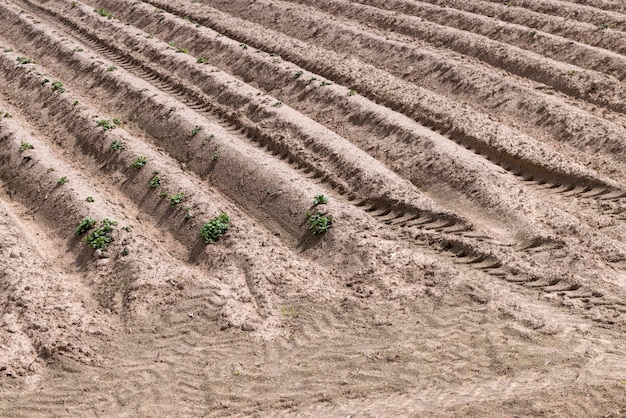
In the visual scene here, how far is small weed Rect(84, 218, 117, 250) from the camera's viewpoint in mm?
10414

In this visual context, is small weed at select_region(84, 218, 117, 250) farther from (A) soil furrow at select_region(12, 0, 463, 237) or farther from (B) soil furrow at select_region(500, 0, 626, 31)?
(B) soil furrow at select_region(500, 0, 626, 31)

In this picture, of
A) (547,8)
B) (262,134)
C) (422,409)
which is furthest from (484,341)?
(547,8)

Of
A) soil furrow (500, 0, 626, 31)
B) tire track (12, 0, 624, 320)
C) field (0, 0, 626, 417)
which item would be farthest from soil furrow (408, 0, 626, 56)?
tire track (12, 0, 624, 320)

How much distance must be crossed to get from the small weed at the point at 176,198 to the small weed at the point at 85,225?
1.49 metres

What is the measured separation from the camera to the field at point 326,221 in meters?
8.09

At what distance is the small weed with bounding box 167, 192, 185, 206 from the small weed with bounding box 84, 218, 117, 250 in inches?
51.6

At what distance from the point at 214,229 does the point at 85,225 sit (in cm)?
218

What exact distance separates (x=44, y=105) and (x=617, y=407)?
14.6 m

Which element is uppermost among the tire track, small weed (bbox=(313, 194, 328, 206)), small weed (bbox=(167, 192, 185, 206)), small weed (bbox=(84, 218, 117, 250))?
the tire track

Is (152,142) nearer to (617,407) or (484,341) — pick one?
(484,341)

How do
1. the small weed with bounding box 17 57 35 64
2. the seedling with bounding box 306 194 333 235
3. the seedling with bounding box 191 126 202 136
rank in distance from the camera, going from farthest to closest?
the small weed with bounding box 17 57 35 64 → the seedling with bounding box 191 126 202 136 → the seedling with bounding box 306 194 333 235

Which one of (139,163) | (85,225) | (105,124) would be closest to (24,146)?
(105,124)

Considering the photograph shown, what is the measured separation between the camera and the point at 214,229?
35.6 feet

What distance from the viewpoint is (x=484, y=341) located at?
8469mm
